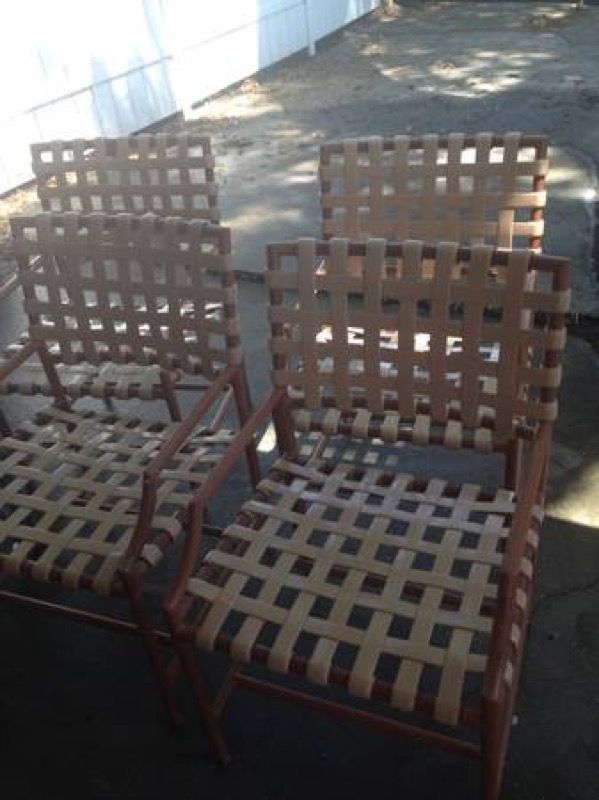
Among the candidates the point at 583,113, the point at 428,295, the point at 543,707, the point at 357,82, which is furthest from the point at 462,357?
the point at 357,82

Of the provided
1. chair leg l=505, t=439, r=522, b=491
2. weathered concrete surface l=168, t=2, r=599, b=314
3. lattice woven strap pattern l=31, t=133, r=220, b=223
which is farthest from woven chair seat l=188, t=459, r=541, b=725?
weathered concrete surface l=168, t=2, r=599, b=314

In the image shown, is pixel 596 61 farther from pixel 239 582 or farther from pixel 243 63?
pixel 239 582

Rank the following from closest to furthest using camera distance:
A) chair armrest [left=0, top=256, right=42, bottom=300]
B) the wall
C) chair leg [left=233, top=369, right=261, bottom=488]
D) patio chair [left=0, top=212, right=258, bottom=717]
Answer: patio chair [left=0, top=212, right=258, bottom=717], chair leg [left=233, top=369, right=261, bottom=488], chair armrest [left=0, top=256, right=42, bottom=300], the wall

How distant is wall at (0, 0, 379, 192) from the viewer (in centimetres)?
541

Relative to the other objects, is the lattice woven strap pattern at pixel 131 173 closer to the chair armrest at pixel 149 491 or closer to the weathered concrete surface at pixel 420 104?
the chair armrest at pixel 149 491

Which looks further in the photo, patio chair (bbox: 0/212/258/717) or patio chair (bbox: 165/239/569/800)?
patio chair (bbox: 0/212/258/717)

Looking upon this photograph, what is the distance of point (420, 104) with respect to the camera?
6254 mm

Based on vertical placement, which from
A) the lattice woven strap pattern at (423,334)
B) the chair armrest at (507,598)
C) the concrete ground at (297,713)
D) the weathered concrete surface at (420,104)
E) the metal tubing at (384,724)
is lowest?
the concrete ground at (297,713)

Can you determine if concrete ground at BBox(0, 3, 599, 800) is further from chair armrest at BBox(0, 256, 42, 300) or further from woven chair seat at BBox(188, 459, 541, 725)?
chair armrest at BBox(0, 256, 42, 300)

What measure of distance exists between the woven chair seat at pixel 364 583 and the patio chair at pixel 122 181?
72cm

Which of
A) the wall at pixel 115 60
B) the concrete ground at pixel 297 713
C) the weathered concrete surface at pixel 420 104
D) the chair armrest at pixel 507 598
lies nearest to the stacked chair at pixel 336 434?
the chair armrest at pixel 507 598

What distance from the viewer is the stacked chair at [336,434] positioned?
148 centimetres

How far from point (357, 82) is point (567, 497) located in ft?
19.7

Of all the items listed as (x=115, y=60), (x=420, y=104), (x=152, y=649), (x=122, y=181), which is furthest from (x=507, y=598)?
(x=115, y=60)
